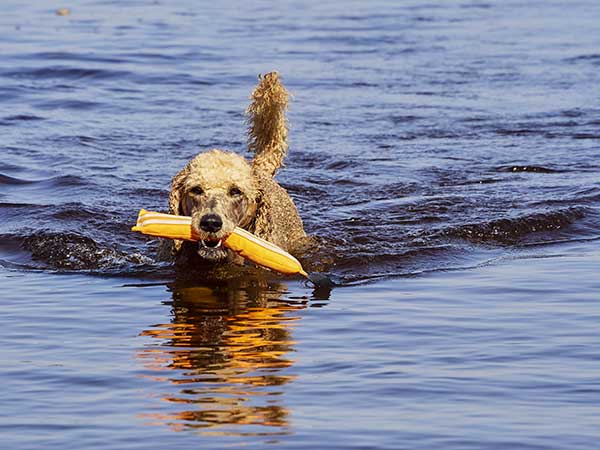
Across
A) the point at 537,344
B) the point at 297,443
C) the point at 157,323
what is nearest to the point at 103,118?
the point at 157,323

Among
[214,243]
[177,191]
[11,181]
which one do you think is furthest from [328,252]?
[11,181]

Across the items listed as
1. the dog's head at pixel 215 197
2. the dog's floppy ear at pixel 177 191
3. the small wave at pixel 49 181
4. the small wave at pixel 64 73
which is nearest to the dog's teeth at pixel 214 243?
the dog's head at pixel 215 197

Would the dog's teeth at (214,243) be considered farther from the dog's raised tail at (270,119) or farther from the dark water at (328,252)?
the dog's raised tail at (270,119)

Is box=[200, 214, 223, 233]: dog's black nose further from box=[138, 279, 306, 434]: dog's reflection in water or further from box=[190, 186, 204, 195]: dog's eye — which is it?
box=[138, 279, 306, 434]: dog's reflection in water

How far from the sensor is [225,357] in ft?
26.8

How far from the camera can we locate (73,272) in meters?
10.9

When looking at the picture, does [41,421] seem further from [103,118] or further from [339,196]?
[103,118]

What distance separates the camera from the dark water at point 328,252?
275 inches

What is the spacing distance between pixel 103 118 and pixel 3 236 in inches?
256

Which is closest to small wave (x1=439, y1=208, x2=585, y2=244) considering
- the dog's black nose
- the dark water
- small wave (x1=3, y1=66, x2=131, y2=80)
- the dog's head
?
the dark water

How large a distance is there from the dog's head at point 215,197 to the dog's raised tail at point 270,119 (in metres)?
1.90

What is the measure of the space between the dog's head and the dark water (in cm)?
54

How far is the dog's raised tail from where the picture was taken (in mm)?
12141

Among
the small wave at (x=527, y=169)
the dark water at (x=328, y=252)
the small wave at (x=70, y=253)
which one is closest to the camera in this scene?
the dark water at (x=328, y=252)
